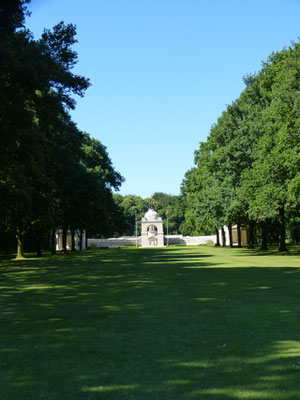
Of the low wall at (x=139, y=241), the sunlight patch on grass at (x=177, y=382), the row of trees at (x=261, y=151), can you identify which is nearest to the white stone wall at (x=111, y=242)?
the low wall at (x=139, y=241)

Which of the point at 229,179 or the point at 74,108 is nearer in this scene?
the point at 74,108

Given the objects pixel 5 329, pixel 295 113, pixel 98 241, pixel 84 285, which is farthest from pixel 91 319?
pixel 98 241

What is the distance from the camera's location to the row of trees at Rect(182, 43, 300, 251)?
27594 mm

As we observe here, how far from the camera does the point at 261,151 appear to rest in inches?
1245

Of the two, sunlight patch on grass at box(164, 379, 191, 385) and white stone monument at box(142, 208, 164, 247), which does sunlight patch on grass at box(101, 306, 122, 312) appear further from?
white stone monument at box(142, 208, 164, 247)

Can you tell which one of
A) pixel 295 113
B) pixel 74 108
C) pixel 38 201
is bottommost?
pixel 38 201

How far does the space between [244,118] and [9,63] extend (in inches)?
1077

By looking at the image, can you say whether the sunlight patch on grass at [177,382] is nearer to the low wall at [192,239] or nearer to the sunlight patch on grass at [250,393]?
the sunlight patch on grass at [250,393]

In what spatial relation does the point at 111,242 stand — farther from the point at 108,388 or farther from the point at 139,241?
the point at 108,388

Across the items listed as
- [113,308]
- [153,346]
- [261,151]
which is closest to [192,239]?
[261,151]

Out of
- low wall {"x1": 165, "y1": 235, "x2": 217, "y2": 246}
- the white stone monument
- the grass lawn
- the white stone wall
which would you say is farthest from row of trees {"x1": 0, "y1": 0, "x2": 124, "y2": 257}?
low wall {"x1": 165, "y1": 235, "x2": 217, "y2": 246}

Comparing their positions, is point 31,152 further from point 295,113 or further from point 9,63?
point 295,113

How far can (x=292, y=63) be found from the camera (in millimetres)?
29609

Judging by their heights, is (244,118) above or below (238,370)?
above
